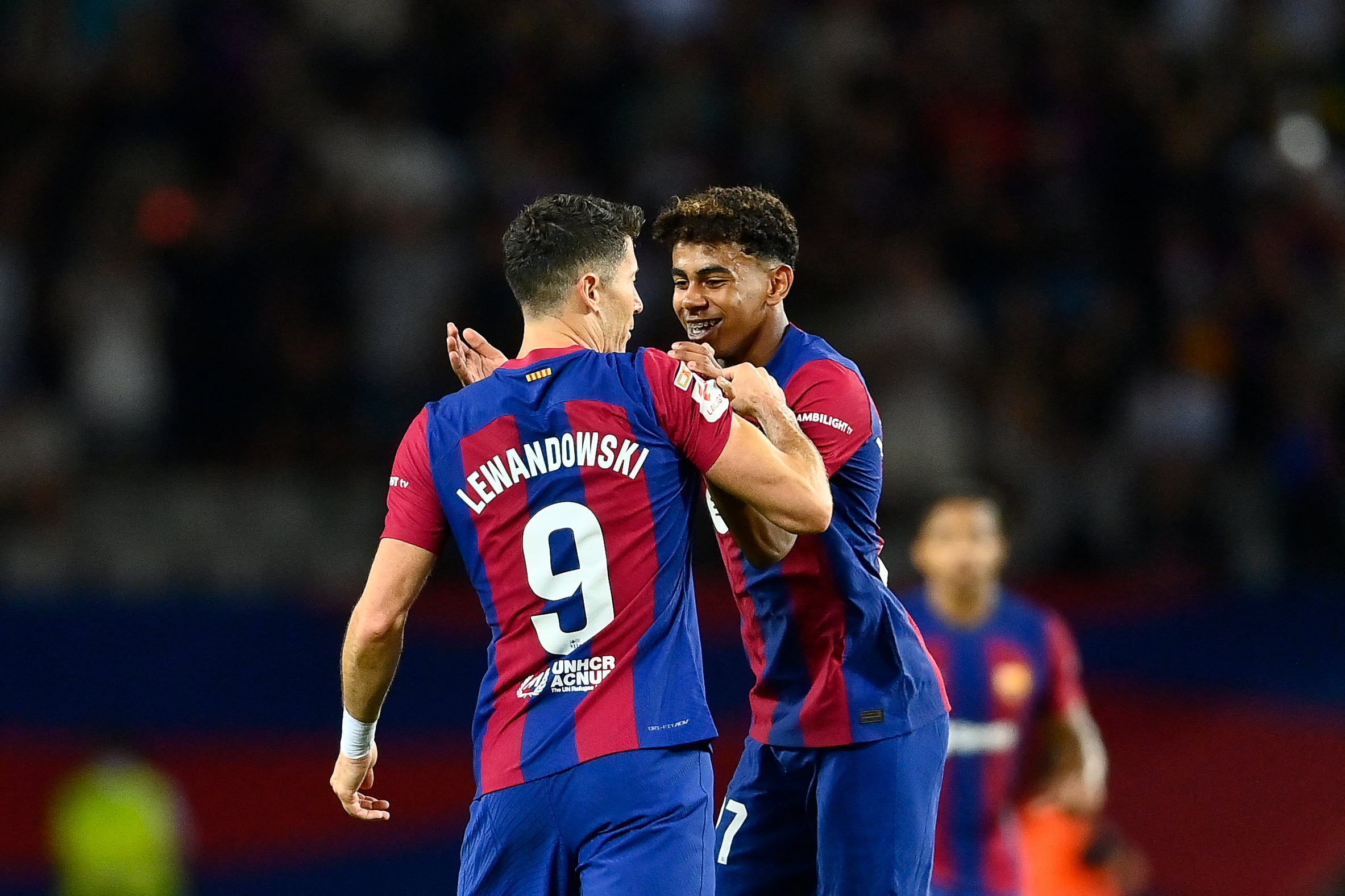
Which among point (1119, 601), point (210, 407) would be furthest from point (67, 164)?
point (1119, 601)

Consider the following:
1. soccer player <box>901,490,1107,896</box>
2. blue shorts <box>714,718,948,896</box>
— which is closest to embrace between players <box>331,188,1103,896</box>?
blue shorts <box>714,718,948,896</box>

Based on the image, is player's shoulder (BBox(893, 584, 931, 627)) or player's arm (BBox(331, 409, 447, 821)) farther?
player's shoulder (BBox(893, 584, 931, 627))

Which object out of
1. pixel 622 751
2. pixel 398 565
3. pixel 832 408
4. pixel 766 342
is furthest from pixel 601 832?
pixel 766 342

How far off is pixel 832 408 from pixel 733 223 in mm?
616

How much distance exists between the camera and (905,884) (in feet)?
15.7

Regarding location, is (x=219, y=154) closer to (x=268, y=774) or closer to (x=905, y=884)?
(x=268, y=774)

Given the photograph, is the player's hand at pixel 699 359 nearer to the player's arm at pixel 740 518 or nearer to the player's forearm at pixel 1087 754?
the player's arm at pixel 740 518

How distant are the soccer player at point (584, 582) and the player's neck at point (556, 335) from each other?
38 millimetres

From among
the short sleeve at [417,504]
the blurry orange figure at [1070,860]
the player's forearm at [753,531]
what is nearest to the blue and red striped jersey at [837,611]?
the player's forearm at [753,531]

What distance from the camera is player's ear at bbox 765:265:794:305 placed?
4941 millimetres

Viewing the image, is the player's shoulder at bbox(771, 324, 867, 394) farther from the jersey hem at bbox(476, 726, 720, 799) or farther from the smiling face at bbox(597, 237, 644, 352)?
the jersey hem at bbox(476, 726, 720, 799)

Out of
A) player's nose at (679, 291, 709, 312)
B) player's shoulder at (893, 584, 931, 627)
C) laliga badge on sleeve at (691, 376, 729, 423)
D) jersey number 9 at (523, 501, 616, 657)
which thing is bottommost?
player's shoulder at (893, 584, 931, 627)

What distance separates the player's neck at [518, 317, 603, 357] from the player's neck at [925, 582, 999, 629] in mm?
3512

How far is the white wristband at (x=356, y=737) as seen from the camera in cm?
452
